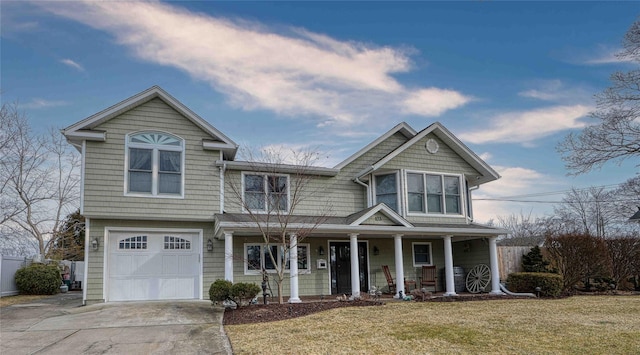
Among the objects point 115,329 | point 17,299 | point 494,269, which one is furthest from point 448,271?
point 17,299

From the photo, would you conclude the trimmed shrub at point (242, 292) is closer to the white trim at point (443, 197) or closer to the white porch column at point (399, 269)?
the white porch column at point (399, 269)

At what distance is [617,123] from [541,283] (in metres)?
6.67

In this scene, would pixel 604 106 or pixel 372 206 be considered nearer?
pixel 372 206

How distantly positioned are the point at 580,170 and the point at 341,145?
899 centimetres

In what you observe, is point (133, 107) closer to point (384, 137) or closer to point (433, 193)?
point (384, 137)

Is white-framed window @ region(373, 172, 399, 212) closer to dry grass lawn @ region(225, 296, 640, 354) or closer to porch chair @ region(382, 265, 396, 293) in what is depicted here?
porch chair @ region(382, 265, 396, 293)

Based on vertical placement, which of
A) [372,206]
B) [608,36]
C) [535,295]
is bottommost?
[535,295]

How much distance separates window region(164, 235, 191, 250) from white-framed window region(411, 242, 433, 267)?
8.05 metres

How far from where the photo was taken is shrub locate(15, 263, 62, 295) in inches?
668

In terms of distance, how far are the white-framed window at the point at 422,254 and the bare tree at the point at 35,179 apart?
720 inches

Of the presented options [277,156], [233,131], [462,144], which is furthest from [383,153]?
[233,131]

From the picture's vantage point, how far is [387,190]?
54.7ft

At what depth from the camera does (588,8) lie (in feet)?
48.5

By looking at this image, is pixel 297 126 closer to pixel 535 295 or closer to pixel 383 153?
pixel 383 153
